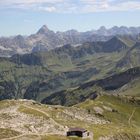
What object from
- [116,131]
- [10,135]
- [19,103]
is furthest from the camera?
[19,103]

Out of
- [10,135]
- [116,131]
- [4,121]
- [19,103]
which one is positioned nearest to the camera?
[10,135]

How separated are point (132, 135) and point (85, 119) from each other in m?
27.9

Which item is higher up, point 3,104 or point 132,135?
point 3,104

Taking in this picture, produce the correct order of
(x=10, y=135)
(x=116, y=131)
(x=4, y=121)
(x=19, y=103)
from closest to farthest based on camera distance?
(x=10, y=135), (x=4, y=121), (x=116, y=131), (x=19, y=103)

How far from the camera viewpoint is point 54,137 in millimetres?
141750

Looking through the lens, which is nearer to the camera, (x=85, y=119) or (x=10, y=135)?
(x=10, y=135)

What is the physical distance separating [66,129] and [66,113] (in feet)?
121

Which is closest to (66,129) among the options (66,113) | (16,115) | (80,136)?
(80,136)

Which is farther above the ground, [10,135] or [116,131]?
[10,135]

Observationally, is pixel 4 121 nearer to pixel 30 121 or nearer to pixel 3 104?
pixel 30 121

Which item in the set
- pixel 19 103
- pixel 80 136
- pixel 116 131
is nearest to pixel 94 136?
pixel 80 136

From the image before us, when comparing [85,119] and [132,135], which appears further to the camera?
[85,119]

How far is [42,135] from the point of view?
14325 centimetres

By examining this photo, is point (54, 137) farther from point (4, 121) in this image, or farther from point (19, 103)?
point (19, 103)
